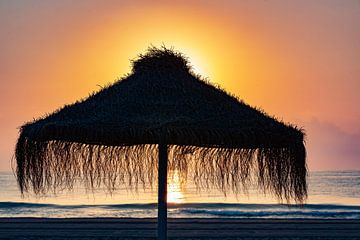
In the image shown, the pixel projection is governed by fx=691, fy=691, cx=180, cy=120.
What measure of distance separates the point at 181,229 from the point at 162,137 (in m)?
11.8

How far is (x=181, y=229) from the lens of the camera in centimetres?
1792

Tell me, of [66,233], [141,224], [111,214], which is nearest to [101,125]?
[66,233]

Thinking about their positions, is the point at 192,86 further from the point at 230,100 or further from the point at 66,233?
the point at 66,233

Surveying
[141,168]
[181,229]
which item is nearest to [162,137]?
[141,168]

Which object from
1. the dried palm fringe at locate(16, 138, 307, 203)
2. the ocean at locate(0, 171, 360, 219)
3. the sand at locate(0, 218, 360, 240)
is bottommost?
the sand at locate(0, 218, 360, 240)

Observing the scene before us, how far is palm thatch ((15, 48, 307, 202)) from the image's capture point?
6.71 meters

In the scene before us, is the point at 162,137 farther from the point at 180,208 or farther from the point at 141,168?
the point at 180,208

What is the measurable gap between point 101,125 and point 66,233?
11.3 meters

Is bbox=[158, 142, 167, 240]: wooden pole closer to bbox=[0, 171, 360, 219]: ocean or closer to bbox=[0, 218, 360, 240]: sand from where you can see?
bbox=[0, 218, 360, 240]: sand

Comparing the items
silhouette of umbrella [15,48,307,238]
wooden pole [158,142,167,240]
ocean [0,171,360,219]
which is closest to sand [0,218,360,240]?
ocean [0,171,360,219]

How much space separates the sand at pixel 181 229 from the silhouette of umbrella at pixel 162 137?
891 centimetres

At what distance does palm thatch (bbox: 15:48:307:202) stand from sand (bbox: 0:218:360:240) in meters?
8.97

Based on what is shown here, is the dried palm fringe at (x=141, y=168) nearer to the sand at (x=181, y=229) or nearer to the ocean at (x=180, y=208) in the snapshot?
the sand at (x=181, y=229)

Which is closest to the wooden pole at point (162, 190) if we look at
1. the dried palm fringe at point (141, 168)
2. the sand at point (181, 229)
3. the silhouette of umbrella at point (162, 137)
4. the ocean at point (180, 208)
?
the silhouette of umbrella at point (162, 137)
